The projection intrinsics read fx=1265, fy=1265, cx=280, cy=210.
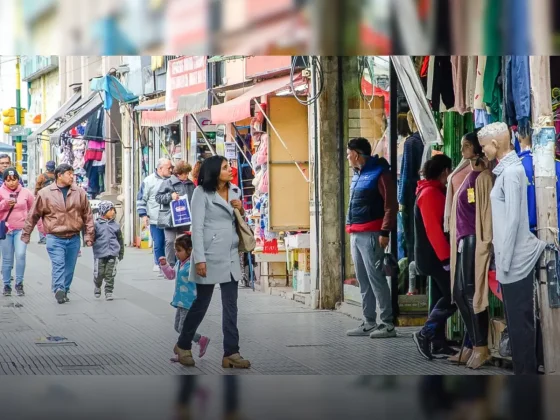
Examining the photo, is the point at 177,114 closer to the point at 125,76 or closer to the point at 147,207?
the point at 147,207

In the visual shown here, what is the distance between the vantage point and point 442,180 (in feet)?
32.8

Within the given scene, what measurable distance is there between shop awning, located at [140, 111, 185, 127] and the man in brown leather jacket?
17.3ft

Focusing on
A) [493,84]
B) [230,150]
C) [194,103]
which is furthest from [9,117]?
[493,84]

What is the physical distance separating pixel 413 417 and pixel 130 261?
619 inches

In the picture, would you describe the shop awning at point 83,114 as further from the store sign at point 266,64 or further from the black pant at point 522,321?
the black pant at point 522,321

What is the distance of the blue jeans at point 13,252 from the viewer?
1529cm

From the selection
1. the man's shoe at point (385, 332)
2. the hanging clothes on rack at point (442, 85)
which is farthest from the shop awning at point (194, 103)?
the hanging clothes on rack at point (442, 85)

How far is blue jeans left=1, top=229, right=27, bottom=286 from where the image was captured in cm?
1529

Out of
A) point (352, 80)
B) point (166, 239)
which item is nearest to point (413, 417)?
point (352, 80)

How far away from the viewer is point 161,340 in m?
11.5

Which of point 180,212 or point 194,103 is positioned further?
point 194,103

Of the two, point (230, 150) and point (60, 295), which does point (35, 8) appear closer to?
point (60, 295)

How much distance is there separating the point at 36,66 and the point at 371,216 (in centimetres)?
3518

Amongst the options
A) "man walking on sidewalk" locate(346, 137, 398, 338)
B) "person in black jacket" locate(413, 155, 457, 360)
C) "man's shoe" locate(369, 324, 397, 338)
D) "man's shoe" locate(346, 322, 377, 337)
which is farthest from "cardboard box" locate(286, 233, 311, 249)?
"person in black jacket" locate(413, 155, 457, 360)
